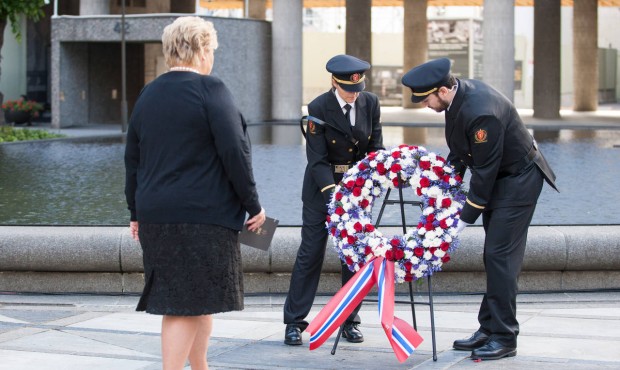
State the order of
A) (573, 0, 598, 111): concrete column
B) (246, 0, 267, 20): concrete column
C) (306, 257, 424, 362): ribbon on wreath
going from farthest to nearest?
(246, 0, 267, 20): concrete column < (573, 0, 598, 111): concrete column < (306, 257, 424, 362): ribbon on wreath

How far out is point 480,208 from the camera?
22.7ft

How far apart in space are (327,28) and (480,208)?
291 feet

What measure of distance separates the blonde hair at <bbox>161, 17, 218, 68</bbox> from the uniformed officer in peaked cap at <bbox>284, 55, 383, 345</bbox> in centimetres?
195

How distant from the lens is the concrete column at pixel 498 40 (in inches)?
1577

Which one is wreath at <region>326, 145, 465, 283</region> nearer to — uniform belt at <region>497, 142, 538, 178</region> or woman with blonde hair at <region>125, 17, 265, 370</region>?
uniform belt at <region>497, 142, 538, 178</region>

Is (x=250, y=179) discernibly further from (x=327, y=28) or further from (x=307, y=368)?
(x=327, y=28)

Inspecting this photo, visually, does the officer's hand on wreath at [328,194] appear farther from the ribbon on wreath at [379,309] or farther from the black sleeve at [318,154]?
the ribbon on wreath at [379,309]

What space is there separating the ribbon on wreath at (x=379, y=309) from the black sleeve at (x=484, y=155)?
616 millimetres

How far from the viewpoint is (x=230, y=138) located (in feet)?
18.3

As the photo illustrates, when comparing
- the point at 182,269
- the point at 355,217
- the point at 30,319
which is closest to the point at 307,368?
the point at 355,217

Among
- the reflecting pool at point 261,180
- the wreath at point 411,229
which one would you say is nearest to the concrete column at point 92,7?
the reflecting pool at point 261,180

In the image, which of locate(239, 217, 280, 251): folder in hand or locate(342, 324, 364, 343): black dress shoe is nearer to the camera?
locate(239, 217, 280, 251): folder in hand

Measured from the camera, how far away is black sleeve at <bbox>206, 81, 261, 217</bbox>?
557cm

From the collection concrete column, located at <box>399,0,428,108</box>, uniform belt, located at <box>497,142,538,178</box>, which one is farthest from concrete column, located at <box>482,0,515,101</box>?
uniform belt, located at <box>497,142,538,178</box>
